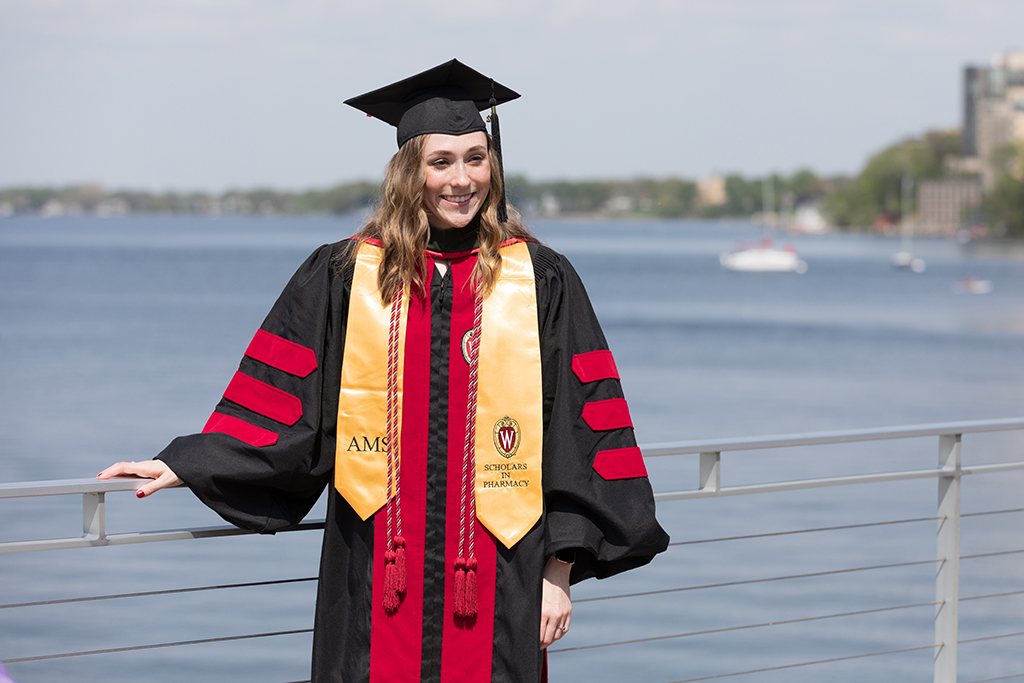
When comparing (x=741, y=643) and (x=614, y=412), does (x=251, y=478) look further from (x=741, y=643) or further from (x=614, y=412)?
(x=741, y=643)

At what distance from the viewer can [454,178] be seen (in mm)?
2283

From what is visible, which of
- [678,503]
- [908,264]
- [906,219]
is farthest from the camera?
[906,219]

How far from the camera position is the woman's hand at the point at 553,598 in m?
2.30

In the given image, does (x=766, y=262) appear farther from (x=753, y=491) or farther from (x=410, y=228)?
(x=410, y=228)

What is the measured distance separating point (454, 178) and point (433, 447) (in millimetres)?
508

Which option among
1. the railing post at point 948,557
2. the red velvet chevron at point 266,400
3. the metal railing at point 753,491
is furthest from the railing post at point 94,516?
the railing post at point 948,557

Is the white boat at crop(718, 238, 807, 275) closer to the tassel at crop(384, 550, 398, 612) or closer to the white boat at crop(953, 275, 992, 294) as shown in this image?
the white boat at crop(953, 275, 992, 294)

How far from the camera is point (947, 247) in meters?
112

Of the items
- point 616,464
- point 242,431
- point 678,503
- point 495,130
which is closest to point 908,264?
point 678,503

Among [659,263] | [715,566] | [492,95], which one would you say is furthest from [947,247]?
[492,95]

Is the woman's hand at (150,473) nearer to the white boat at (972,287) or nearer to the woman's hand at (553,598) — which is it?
the woman's hand at (553,598)

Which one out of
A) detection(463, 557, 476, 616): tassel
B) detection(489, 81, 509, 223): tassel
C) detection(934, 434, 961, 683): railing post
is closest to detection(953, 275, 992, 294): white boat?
detection(934, 434, 961, 683): railing post

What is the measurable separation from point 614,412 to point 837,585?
798cm

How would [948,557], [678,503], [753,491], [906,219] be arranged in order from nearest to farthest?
[753,491], [948,557], [678,503], [906,219]
